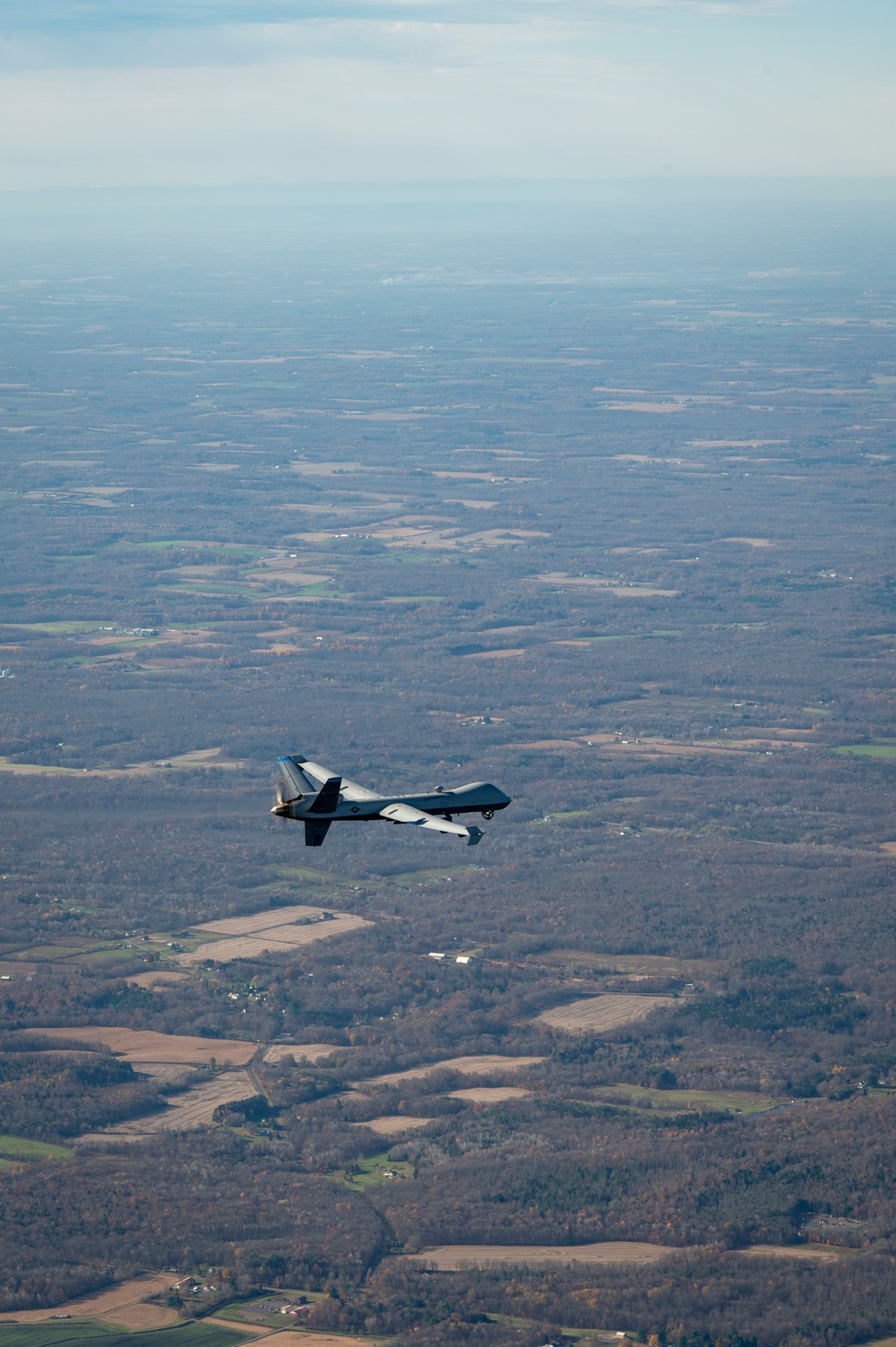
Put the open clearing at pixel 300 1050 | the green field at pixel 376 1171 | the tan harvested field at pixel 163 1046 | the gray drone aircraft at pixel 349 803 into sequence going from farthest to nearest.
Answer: the open clearing at pixel 300 1050 < the tan harvested field at pixel 163 1046 < the green field at pixel 376 1171 < the gray drone aircraft at pixel 349 803

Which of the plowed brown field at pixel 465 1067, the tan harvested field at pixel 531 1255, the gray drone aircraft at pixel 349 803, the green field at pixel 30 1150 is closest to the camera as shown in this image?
the gray drone aircraft at pixel 349 803

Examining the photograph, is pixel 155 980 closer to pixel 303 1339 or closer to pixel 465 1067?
pixel 465 1067

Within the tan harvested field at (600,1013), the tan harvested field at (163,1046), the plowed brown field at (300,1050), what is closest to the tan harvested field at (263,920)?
the plowed brown field at (300,1050)

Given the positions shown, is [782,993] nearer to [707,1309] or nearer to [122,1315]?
[707,1309]

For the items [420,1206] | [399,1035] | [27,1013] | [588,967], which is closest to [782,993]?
[588,967]

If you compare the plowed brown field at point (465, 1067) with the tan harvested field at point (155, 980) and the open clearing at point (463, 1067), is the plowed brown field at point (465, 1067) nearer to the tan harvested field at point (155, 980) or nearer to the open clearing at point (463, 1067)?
the open clearing at point (463, 1067)
